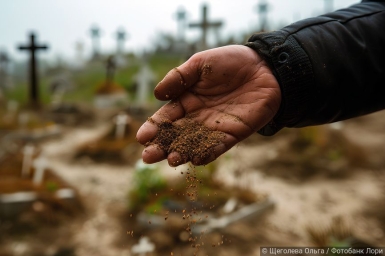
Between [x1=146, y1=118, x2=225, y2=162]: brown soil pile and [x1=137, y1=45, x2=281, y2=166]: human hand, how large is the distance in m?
0.03

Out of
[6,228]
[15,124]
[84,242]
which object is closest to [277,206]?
[84,242]

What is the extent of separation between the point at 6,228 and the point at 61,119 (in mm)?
8833

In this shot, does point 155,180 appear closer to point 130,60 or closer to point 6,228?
point 6,228

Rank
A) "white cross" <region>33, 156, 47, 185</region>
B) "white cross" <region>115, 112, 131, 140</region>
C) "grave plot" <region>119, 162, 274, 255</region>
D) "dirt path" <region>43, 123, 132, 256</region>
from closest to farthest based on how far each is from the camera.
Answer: "grave plot" <region>119, 162, 274, 255</region> → "dirt path" <region>43, 123, 132, 256</region> → "white cross" <region>33, 156, 47, 185</region> → "white cross" <region>115, 112, 131, 140</region>

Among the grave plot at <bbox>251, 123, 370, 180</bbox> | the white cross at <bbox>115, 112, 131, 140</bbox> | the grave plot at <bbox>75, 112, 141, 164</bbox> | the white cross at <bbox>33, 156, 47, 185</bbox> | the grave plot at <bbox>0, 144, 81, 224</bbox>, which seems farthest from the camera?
the white cross at <bbox>115, 112, 131, 140</bbox>

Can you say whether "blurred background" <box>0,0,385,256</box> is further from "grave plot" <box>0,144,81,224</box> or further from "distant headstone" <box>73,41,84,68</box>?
"distant headstone" <box>73,41,84,68</box>

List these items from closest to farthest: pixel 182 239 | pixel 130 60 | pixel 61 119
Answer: pixel 182 239 → pixel 61 119 → pixel 130 60

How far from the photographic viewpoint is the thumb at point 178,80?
1.88 metres

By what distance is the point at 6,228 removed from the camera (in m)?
4.67

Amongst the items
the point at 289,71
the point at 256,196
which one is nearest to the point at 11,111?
the point at 256,196

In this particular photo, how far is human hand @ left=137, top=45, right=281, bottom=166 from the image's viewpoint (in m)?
1.81

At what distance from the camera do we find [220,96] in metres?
2.03

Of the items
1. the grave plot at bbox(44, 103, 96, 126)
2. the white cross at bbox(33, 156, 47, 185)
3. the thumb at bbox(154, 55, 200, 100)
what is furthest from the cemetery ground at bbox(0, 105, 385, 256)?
the grave plot at bbox(44, 103, 96, 126)

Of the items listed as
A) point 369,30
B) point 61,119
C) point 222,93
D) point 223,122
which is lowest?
point 61,119
